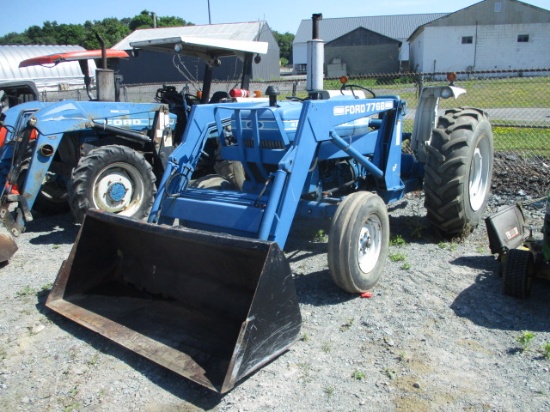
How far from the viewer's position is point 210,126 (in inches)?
201

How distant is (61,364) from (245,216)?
1652 millimetres

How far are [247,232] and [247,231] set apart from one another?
0.06ft

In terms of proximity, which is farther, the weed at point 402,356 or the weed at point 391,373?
the weed at point 402,356

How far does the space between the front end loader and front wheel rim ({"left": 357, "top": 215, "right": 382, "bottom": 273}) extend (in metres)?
0.01

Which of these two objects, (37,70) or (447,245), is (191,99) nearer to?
(447,245)

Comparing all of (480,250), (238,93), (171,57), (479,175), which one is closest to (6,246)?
(238,93)

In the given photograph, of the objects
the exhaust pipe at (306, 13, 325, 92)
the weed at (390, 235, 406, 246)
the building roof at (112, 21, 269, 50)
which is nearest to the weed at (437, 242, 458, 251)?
the weed at (390, 235, 406, 246)

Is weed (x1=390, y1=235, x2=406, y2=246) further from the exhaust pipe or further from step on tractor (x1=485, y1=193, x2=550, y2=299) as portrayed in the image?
the exhaust pipe

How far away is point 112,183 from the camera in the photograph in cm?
652

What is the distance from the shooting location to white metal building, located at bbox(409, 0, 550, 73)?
37.1m

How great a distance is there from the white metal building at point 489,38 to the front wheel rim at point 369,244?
36.4 m

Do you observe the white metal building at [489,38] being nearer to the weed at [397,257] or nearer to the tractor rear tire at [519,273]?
the weed at [397,257]

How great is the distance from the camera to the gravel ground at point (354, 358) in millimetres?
3191

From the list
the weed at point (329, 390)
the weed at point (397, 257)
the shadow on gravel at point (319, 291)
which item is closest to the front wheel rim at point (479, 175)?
the weed at point (397, 257)
